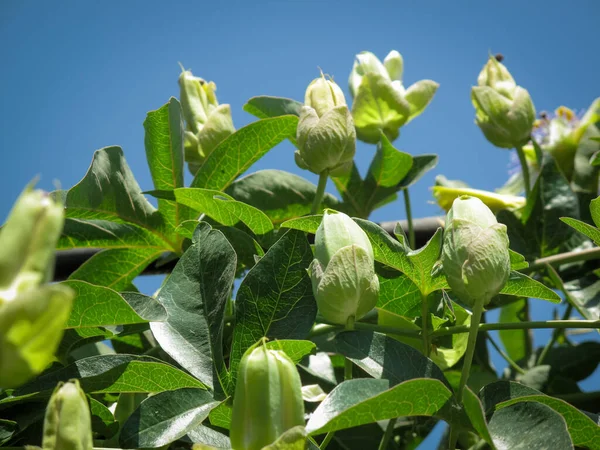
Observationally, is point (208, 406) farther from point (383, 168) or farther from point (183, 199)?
point (383, 168)

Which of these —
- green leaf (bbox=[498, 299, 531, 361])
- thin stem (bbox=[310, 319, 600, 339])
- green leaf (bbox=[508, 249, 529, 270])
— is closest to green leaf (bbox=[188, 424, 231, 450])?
thin stem (bbox=[310, 319, 600, 339])

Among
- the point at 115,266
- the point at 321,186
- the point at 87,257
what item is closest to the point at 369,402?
the point at 321,186

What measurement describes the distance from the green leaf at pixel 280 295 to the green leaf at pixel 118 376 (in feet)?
0.13

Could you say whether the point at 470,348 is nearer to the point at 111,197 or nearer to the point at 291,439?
the point at 291,439

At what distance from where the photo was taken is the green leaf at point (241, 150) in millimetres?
562

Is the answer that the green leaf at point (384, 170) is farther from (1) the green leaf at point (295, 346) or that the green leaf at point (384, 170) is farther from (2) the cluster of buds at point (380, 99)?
(1) the green leaf at point (295, 346)

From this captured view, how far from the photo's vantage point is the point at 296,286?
15.6 inches

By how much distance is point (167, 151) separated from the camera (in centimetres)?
58

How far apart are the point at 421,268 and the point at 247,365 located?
0.17m

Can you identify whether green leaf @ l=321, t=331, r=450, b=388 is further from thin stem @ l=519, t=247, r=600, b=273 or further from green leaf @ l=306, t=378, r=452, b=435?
thin stem @ l=519, t=247, r=600, b=273

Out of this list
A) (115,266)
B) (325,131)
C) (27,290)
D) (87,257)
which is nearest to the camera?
(27,290)

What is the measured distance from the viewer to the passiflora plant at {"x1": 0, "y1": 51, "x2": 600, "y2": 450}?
11.3 inches

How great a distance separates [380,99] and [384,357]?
346 mm

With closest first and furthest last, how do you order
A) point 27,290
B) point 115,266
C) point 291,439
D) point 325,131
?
point 27,290
point 291,439
point 325,131
point 115,266
